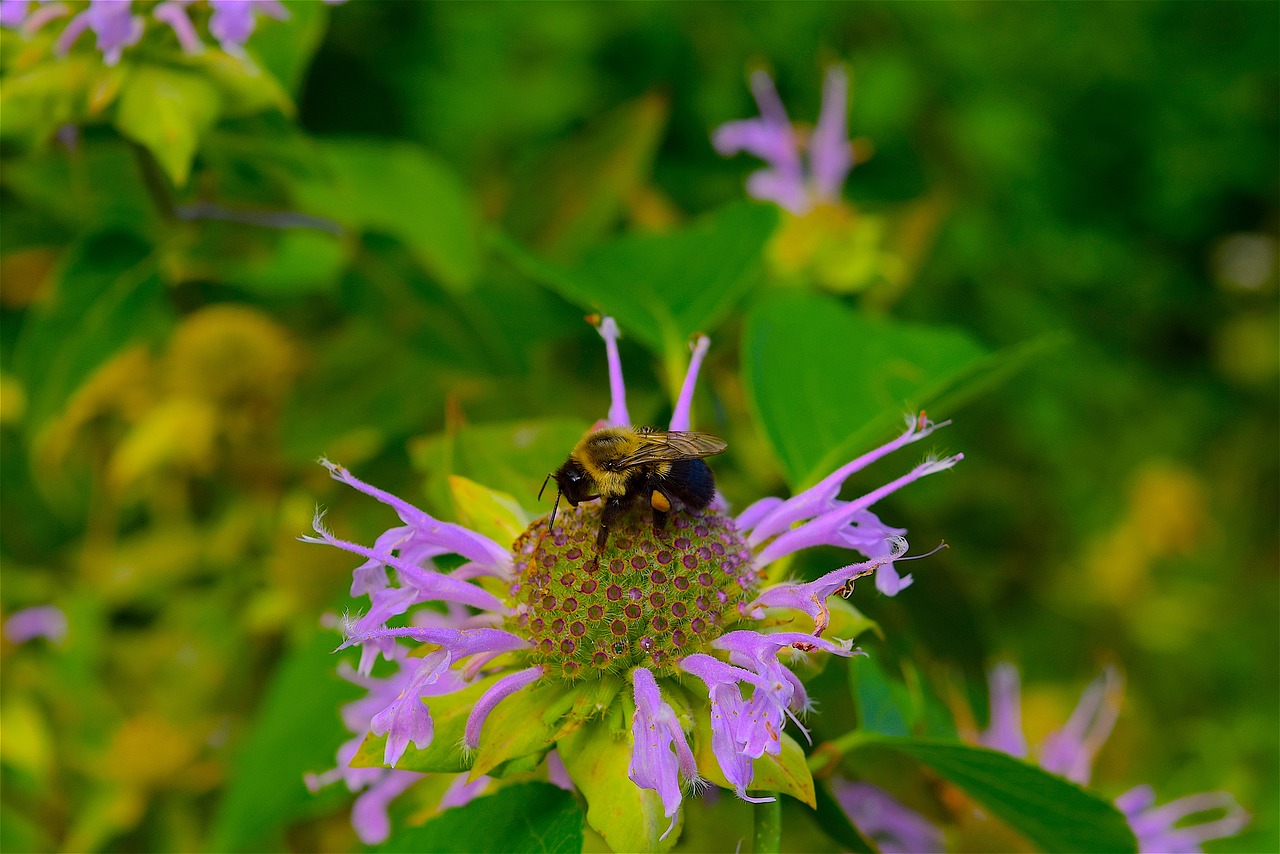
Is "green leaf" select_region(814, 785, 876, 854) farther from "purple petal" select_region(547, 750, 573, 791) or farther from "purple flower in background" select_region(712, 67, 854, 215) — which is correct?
"purple flower in background" select_region(712, 67, 854, 215)

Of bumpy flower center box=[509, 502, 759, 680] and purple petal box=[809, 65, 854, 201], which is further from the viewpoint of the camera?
purple petal box=[809, 65, 854, 201]

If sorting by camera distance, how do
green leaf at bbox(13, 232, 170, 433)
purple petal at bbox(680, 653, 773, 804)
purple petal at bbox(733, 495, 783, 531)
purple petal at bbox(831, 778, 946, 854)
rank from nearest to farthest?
purple petal at bbox(680, 653, 773, 804) → purple petal at bbox(733, 495, 783, 531) → purple petal at bbox(831, 778, 946, 854) → green leaf at bbox(13, 232, 170, 433)

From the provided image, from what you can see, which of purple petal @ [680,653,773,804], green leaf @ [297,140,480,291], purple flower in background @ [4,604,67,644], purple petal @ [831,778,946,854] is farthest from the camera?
purple flower in background @ [4,604,67,644]

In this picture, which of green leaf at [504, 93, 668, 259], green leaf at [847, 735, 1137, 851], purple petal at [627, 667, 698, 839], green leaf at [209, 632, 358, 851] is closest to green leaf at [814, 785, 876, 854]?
green leaf at [847, 735, 1137, 851]

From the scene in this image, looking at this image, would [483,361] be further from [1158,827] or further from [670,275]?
[1158,827]

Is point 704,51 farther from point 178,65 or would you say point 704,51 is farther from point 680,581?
point 680,581

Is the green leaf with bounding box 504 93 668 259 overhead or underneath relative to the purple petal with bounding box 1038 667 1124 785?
overhead

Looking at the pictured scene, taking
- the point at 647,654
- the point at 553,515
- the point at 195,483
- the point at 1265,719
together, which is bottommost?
the point at 647,654

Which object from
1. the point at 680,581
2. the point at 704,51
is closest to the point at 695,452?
the point at 680,581
